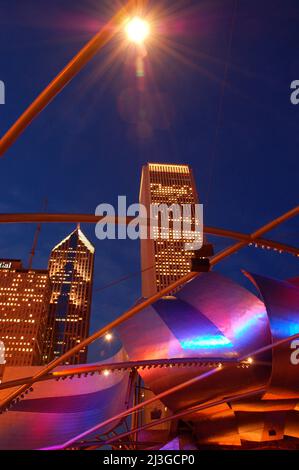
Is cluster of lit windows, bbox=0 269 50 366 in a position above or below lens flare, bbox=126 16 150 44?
above

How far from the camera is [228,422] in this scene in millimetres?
26969

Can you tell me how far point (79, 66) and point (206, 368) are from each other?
2287cm

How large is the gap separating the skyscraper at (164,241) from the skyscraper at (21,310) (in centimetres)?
4402

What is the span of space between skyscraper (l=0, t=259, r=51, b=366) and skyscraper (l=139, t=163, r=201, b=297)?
4402 cm

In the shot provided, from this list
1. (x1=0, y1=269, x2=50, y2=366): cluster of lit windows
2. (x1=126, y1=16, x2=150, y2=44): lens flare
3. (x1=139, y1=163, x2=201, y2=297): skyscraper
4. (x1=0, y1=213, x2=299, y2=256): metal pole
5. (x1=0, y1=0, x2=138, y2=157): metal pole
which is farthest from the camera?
(x1=0, y1=269, x2=50, y2=366): cluster of lit windows

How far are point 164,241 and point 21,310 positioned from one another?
75277 millimetres

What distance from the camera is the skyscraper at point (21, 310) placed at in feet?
463

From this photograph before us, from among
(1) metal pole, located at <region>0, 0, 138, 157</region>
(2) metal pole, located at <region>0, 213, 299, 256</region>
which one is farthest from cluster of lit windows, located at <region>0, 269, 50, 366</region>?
(1) metal pole, located at <region>0, 0, 138, 157</region>

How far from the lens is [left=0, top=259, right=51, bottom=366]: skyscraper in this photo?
463ft

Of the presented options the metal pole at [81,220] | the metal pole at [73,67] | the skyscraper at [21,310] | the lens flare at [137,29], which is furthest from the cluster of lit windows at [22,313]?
the lens flare at [137,29]

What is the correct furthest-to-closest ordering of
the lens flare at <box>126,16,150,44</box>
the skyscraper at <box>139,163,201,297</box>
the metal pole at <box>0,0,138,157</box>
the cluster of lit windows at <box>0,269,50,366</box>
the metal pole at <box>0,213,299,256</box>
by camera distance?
1. the cluster of lit windows at <box>0,269,50,366</box>
2. the skyscraper at <box>139,163,201,297</box>
3. the metal pole at <box>0,213,299,256</box>
4. the lens flare at <box>126,16,150,44</box>
5. the metal pole at <box>0,0,138,157</box>

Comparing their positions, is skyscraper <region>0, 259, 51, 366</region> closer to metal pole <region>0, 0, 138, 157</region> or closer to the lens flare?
metal pole <region>0, 0, 138, 157</region>
